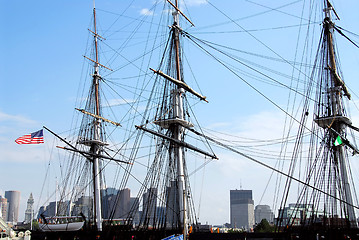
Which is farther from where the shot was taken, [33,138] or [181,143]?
[33,138]

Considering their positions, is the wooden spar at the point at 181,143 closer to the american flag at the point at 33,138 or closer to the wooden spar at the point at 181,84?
the wooden spar at the point at 181,84

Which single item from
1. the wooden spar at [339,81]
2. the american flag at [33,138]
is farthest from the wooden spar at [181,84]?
the american flag at [33,138]

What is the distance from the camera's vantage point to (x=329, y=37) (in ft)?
137

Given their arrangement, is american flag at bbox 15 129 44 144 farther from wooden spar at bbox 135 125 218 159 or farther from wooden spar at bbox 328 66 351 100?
wooden spar at bbox 328 66 351 100

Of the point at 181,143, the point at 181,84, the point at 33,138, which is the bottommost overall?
the point at 181,143

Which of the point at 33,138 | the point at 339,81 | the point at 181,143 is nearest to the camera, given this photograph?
the point at 181,143

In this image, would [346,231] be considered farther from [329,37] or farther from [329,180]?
[329,37]

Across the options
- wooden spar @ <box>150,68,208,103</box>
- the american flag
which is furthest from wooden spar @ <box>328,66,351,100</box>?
the american flag

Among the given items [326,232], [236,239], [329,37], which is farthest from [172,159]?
[329,37]

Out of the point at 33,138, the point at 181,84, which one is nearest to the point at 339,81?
the point at 181,84

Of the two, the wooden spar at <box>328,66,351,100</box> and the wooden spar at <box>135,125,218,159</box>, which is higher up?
the wooden spar at <box>328,66,351,100</box>

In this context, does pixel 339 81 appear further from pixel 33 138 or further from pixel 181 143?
pixel 33 138

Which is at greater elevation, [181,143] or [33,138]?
[33,138]

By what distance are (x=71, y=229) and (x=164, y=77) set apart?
21057 millimetres
